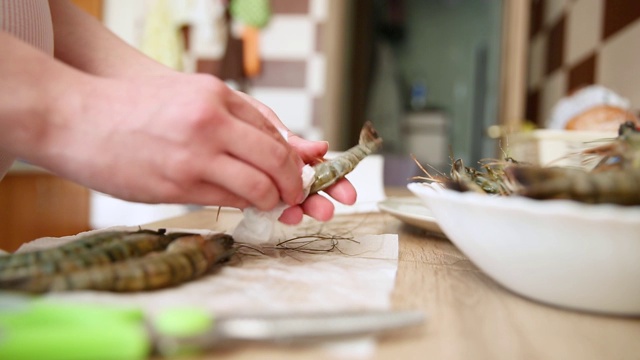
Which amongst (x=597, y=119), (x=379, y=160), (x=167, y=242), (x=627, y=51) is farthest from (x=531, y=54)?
(x=167, y=242)

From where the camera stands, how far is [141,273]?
330 mm

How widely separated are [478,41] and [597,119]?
505 cm

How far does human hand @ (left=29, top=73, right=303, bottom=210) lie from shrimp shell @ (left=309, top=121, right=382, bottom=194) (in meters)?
0.14

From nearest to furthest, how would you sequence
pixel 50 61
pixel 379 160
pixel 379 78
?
pixel 50 61
pixel 379 160
pixel 379 78

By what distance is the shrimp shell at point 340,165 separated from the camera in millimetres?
564

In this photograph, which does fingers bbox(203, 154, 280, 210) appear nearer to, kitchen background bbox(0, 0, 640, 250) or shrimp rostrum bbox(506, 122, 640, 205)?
shrimp rostrum bbox(506, 122, 640, 205)

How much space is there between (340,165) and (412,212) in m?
0.20

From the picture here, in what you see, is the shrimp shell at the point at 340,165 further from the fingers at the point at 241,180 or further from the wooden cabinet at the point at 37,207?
the wooden cabinet at the point at 37,207

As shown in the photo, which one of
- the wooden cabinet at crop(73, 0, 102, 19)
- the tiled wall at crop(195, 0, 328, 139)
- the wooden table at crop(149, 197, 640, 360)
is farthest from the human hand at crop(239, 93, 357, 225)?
the wooden cabinet at crop(73, 0, 102, 19)

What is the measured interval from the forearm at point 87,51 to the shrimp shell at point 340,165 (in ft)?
0.97

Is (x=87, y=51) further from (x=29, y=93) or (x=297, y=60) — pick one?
(x=297, y=60)

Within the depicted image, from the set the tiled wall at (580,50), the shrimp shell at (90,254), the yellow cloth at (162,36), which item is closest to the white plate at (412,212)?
the shrimp shell at (90,254)

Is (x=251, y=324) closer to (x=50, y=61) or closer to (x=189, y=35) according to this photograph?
(x=50, y=61)

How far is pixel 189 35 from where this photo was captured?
8.59 ft
